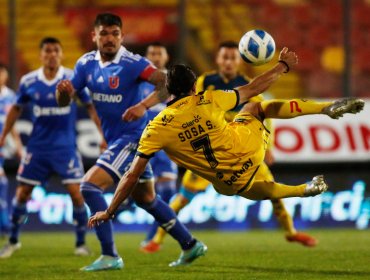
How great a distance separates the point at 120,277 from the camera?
299 inches

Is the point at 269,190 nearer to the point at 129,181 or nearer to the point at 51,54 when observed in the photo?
the point at 129,181

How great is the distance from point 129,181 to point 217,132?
79 centimetres

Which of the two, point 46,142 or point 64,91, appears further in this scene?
point 46,142

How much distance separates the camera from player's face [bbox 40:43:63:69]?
10.3 meters

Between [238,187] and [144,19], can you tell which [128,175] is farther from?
[144,19]

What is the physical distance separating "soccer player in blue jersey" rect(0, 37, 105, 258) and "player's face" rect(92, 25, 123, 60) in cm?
203

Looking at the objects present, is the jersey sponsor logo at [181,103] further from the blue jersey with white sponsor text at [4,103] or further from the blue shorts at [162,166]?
the blue jersey with white sponsor text at [4,103]

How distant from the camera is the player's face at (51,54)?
10336mm

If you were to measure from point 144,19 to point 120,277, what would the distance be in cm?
1069

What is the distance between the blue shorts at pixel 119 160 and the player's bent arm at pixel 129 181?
33.4 inches

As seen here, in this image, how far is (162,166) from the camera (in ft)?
37.8

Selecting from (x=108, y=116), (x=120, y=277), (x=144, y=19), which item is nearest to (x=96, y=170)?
(x=108, y=116)

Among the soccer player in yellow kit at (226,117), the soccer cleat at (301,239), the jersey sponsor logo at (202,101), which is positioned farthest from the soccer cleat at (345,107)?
the soccer cleat at (301,239)

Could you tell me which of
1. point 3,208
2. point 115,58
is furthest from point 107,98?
point 3,208
